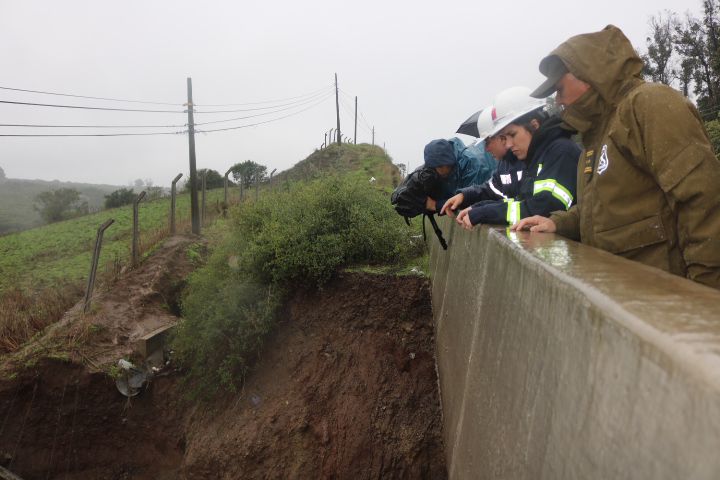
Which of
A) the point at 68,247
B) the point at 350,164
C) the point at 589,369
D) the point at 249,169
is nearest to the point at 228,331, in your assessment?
the point at 589,369

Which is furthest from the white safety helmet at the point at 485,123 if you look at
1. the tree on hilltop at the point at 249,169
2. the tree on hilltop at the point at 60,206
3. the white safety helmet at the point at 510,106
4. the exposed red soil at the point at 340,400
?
the tree on hilltop at the point at 60,206

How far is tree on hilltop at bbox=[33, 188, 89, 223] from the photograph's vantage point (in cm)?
3981

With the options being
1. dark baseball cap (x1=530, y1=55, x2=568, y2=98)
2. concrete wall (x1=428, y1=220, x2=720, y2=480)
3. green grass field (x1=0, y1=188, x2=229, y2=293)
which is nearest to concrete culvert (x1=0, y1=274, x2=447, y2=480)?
concrete wall (x1=428, y1=220, x2=720, y2=480)

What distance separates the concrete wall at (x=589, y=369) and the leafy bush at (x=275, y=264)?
4.22 metres

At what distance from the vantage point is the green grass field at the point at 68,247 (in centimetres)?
1430

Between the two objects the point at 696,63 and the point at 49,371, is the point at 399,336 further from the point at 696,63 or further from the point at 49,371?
the point at 696,63

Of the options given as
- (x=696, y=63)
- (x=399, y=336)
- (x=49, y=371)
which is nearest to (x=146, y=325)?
(x=49, y=371)

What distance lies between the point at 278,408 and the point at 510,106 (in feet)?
14.6

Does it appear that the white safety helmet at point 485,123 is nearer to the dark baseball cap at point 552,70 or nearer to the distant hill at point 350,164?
the dark baseball cap at point 552,70

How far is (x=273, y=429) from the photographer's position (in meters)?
5.93

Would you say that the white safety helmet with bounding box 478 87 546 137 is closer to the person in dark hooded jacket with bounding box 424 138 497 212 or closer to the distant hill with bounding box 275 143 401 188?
the person in dark hooded jacket with bounding box 424 138 497 212

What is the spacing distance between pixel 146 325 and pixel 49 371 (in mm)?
1823

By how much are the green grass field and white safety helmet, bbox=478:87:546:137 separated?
1106 cm

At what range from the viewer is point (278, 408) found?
6121 millimetres
